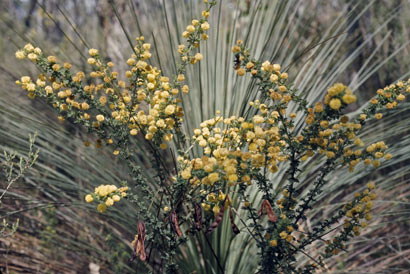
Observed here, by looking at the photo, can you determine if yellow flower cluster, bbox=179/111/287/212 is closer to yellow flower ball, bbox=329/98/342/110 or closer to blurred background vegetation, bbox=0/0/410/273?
yellow flower ball, bbox=329/98/342/110

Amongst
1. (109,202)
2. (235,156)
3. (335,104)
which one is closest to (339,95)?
(335,104)

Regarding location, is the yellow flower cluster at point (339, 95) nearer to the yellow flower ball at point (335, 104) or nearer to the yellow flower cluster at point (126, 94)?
the yellow flower ball at point (335, 104)

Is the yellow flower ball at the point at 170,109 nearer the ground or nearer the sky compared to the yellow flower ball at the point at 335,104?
nearer the sky

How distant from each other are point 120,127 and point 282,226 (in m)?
0.43

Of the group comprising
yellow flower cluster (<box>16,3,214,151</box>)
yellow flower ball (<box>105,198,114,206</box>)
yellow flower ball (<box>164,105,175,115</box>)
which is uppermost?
yellow flower cluster (<box>16,3,214,151</box>)

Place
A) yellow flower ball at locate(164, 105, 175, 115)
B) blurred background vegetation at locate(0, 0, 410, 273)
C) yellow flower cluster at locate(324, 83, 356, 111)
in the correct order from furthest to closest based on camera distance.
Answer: blurred background vegetation at locate(0, 0, 410, 273), yellow flower ball at locate(164, 105, 175, 115), yellow flower cluster at locate(324, 83, 356, 111)

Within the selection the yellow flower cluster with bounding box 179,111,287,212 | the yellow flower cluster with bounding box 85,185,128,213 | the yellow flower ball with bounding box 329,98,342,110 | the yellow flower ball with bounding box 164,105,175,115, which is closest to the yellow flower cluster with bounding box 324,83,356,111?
the yellow flower ball with bounding box 329,98,342,110

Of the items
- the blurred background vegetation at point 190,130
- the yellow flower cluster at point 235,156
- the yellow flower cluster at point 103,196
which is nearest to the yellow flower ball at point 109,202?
the yellow flower cluster at point 103,196

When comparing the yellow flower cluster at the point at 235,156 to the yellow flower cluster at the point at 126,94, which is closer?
the yellow flower cluster at the point at 235,156

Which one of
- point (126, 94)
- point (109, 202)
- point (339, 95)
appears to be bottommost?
Answer: point (109, 202)

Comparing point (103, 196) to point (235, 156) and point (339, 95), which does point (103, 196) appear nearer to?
point (235, 156)

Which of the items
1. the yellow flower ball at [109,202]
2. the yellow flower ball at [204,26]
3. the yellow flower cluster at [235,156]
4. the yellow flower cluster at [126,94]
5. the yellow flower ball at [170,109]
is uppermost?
the yellow flower ball at [204,26]

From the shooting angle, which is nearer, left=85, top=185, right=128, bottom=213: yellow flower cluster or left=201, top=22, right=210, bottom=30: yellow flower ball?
left=85, top=185, right=128, bottom=213: yellow flower cluster

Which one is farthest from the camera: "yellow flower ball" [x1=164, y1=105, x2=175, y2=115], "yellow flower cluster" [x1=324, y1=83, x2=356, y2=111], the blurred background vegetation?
the blurred background vegetation
